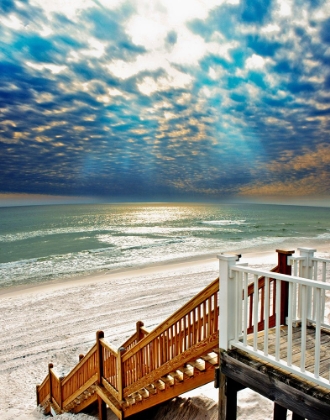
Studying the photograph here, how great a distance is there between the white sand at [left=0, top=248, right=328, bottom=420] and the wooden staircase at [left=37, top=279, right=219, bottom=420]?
0.72 meters

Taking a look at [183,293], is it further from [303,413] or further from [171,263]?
[303,413]

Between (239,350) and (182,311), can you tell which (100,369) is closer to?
(182,311)

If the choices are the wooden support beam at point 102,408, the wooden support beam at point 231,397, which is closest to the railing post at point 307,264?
the wooden support beam at point 231,397

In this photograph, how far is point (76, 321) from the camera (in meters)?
12.3

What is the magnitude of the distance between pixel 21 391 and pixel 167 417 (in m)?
5.02

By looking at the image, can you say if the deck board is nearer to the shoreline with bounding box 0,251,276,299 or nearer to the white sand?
the white sand

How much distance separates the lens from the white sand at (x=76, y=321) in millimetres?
7316

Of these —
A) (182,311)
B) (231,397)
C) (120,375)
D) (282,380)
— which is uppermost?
(182,311)

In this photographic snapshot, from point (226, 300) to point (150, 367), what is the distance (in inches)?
88.2

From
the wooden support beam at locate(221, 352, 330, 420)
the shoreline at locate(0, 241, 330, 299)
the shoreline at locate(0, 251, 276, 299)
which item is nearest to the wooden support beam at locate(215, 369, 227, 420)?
the wooden support beam at locate(221, 352, 330, 420)

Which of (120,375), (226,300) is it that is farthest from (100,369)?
(226,300)

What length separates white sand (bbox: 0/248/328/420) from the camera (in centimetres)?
732

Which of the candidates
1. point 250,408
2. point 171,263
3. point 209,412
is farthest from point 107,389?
point 171,263

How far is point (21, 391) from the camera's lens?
8.22 metres
